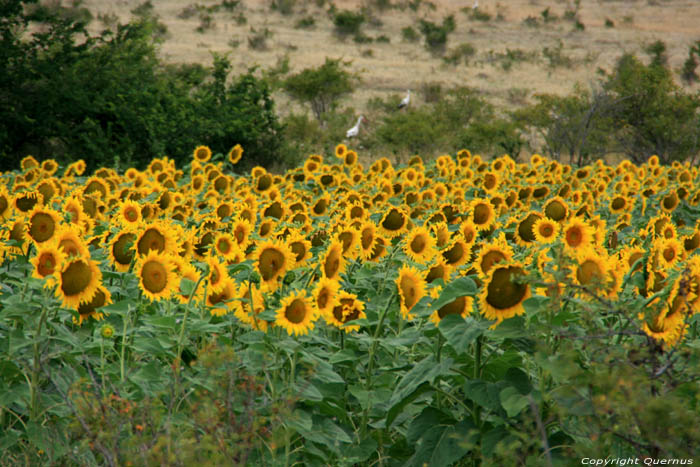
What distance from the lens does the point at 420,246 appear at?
4.43m

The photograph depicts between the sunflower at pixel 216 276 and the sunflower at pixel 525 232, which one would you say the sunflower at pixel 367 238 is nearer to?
the sunflower at pixel 216 276

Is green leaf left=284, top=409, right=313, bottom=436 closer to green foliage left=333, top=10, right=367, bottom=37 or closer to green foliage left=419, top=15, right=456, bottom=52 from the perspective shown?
green foliage left=419, top=15, right=456, bottom=52

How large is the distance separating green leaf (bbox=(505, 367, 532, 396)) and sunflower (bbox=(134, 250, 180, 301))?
5.14ft

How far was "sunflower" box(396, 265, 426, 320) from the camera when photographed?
11.1ft

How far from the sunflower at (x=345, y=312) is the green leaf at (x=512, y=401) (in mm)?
838

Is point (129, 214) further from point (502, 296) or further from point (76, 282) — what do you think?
point (502, 296)

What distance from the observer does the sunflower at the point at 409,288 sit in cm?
339

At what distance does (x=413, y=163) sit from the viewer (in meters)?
11.6

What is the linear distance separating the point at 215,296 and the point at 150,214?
1895 mm

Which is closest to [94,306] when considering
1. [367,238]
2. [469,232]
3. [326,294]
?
[326,294]

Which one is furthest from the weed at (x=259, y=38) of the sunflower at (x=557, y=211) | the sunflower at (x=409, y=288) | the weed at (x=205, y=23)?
the sunflower at (x=409, y=288)

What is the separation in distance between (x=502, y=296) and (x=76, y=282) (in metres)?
1.73

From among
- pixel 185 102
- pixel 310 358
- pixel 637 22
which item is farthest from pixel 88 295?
pixel 637 22

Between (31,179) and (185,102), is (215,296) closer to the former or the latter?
(31,179)
